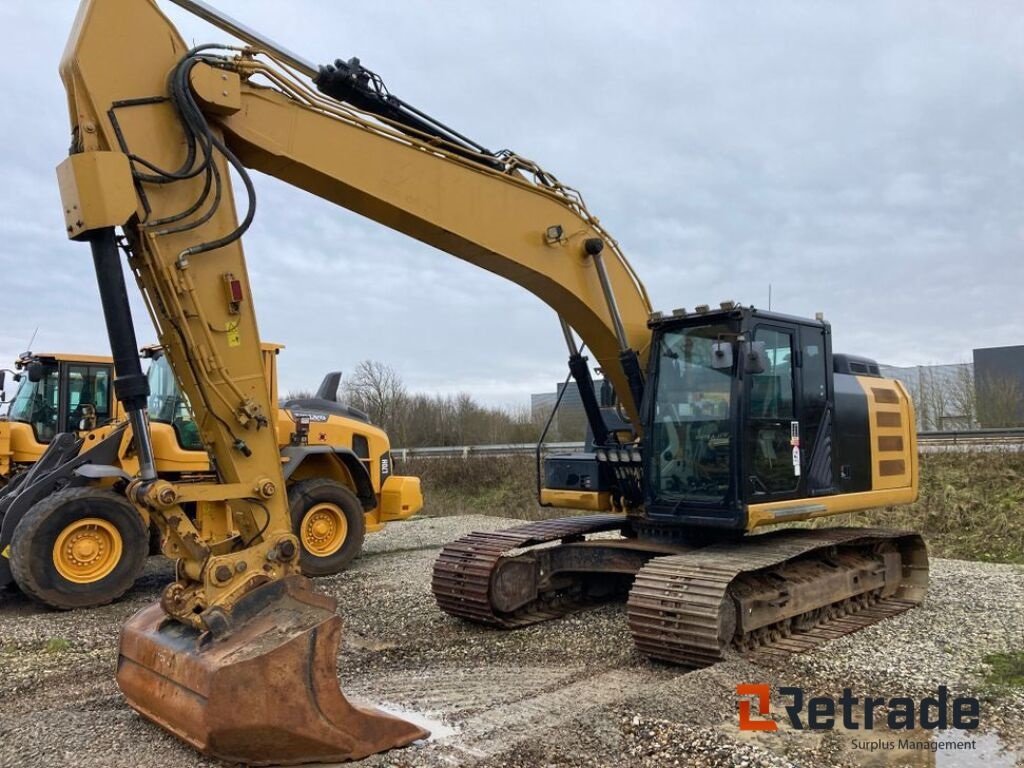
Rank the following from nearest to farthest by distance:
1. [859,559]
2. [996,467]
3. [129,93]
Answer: [129,93] → [859,559] → [996,467]

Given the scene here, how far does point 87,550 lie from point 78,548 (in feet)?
0.28

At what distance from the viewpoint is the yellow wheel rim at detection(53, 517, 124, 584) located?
816 cm

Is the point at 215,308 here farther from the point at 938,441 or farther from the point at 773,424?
the point at 938,441

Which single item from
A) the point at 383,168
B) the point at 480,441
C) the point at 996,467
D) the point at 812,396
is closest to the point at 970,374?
the point at 996,467

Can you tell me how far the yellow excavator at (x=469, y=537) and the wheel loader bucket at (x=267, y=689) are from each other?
0.03 ft

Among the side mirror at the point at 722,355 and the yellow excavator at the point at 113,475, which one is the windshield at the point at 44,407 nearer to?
the yellow excavator at the point at 113,475

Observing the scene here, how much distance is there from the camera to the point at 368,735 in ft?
13.5

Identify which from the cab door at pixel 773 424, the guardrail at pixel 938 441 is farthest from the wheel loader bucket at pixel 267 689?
the guardrail at pixel 938 441

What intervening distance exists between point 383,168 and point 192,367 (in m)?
1.75

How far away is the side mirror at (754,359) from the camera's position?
618 cm

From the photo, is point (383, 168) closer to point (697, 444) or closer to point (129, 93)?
point (129, 93)

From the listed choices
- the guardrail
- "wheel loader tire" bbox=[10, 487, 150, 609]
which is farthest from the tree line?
"wheel loader tire" bbox=[10, 487, 150, 609]

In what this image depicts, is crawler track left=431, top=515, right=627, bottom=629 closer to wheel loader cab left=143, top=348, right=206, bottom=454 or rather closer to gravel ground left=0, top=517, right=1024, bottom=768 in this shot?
gravel ground left=0, top=517, right=1024, bottom=768

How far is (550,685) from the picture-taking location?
545cm
